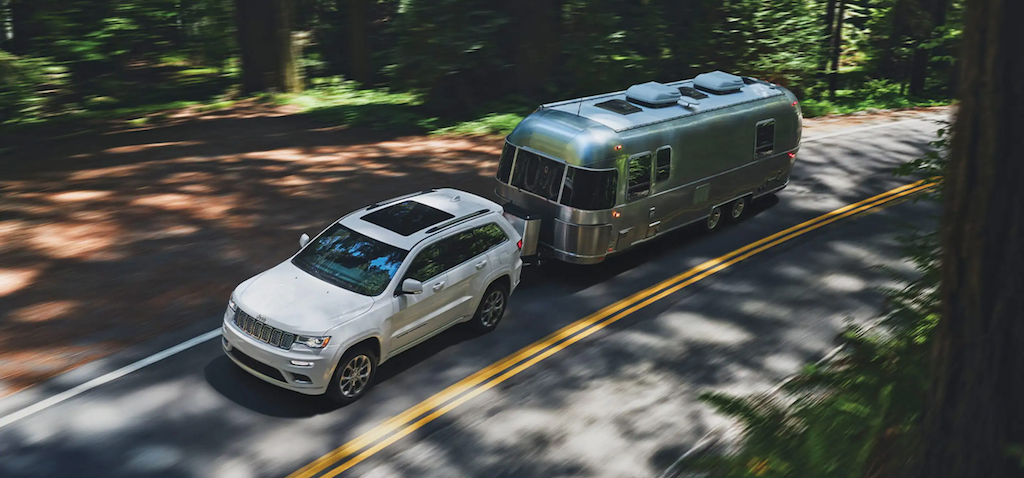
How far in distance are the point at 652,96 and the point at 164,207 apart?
Result: 889 centimetres

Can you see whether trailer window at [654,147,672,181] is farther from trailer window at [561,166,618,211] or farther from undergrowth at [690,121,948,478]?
undergrowth at [690,121,948,478]

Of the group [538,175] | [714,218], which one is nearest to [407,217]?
[538,175]

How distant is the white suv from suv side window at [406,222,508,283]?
0.01 meters

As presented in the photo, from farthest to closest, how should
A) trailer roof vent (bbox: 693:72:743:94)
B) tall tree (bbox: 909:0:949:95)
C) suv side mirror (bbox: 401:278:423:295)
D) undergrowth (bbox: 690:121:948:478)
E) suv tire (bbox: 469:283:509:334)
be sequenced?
tall tree (bbox: 909:0:949:95) < trailer roof vent (bbox: 693:72:743:94) < suv tire (bbox: 469:283:509:334) < suv side mirror (bbox: 401:278:423:295) < undergrowth (bbox: 690:121:948:478)

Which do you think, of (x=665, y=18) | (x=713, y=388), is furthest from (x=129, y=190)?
(x=665, y=18)

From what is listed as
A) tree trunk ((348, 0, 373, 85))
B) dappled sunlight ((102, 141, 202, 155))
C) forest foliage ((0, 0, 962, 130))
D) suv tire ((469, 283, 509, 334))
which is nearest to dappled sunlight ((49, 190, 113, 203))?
dappled sunlight ((102, 141, 202, 155))

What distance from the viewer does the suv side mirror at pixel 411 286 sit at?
9.93 metres

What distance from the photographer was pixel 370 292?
9859 mm

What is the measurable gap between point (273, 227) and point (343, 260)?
486 centimetres

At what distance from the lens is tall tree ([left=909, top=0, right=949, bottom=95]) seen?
29.3 metres

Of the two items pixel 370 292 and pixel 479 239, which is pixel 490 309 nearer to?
pixel 479 239

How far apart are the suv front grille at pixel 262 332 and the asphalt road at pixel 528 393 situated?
2.66 ft

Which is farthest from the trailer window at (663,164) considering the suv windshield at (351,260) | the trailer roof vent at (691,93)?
the suv windshield at (351,260)

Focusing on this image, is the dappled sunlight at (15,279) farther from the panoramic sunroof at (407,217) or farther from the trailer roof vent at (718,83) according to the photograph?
the trailer roof vent at (718,83)
